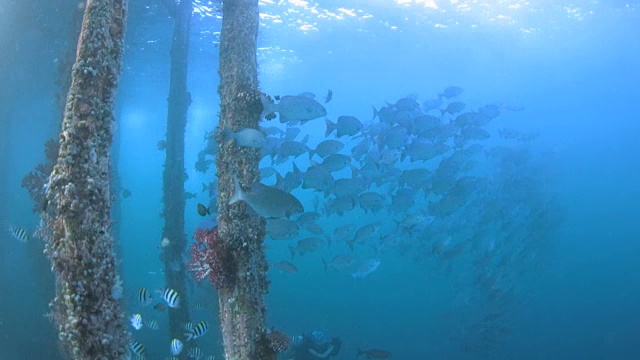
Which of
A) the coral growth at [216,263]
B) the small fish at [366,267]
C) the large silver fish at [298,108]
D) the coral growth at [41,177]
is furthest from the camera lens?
the small fish at [366,267]

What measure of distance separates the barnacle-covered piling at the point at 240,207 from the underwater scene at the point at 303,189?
0.03 m

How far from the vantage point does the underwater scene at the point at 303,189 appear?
3.42m

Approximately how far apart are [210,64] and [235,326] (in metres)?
28.0

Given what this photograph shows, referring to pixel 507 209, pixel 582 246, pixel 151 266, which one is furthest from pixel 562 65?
pixel 151 266

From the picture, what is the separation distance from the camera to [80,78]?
3271 mm

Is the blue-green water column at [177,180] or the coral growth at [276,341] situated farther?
the blue-green water column at [177,180]

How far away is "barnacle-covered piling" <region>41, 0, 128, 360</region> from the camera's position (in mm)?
2959

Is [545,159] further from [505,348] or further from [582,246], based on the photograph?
[582,246]

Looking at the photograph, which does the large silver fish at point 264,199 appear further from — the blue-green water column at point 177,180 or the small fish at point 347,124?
the blue-green water column at point 177,180

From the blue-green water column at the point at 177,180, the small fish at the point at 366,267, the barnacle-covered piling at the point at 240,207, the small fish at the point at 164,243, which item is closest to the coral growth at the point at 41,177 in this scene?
the small fish at the point at 164,243

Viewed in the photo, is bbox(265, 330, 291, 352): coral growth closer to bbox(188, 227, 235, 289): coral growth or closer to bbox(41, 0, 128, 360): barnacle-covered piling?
bbox(188, 227, 235, 289): coral growth

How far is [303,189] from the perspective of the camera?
1017 inches

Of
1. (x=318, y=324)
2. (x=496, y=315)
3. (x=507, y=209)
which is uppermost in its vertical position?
(x=507, y=209)

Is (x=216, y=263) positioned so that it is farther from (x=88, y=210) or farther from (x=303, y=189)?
(x=303, y=189)
